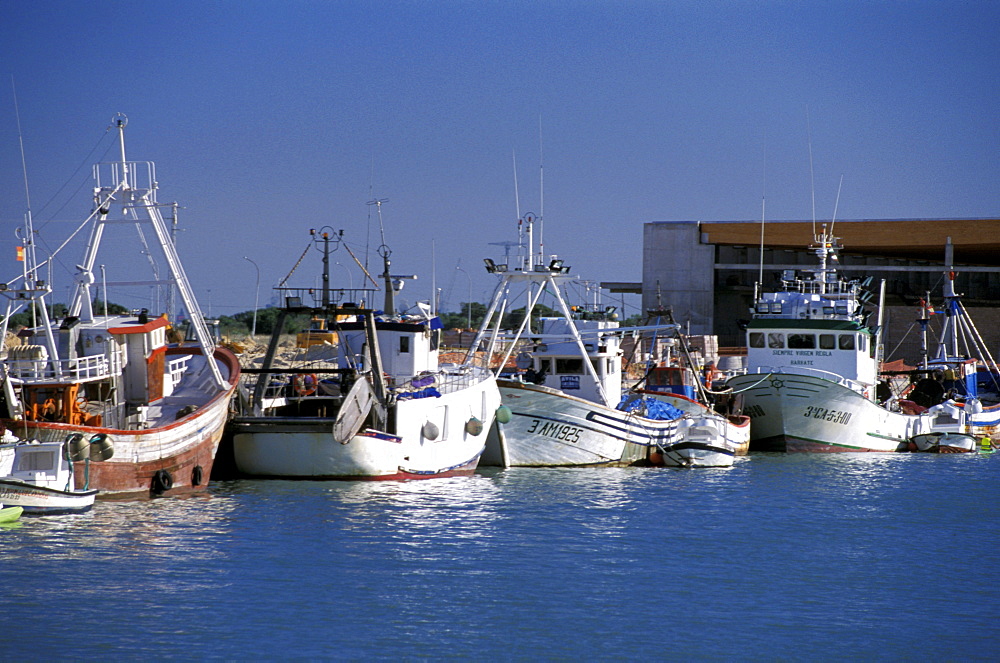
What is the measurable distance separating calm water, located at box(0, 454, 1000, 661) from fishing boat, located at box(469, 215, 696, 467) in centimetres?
298

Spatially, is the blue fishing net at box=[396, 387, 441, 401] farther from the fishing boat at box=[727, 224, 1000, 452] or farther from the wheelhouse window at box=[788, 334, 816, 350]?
the wheelhouse window at box=[788, 334, 816, 350]

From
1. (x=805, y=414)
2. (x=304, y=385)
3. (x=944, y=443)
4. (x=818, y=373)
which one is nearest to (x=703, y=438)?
(x=805, y=414)

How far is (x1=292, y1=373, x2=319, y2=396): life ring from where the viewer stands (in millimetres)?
30788

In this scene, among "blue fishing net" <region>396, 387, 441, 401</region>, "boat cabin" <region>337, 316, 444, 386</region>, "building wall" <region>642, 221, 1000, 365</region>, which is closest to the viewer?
"blue fishing net" <region>396, 387, 441, 401</region>

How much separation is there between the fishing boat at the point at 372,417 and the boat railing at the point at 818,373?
452 inches

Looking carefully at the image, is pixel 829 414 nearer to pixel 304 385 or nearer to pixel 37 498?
pixel 304 385

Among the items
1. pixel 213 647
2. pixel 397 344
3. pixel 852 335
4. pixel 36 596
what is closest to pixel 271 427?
pixel 397 344

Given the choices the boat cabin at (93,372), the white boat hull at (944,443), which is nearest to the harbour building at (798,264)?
the white boat hull at (944,443)

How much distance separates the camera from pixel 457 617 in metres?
15.2

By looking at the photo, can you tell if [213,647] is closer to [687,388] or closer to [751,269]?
[687,388]

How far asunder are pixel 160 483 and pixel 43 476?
2.47m

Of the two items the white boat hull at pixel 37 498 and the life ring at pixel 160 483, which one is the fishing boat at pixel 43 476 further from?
the life ring at pixel 160 483

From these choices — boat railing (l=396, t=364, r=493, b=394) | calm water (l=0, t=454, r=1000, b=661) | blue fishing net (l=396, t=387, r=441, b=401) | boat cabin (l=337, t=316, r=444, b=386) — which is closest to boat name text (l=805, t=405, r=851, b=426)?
calm water (l=0, t=454, r=1000, b=661)

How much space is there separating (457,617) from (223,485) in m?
9.89
